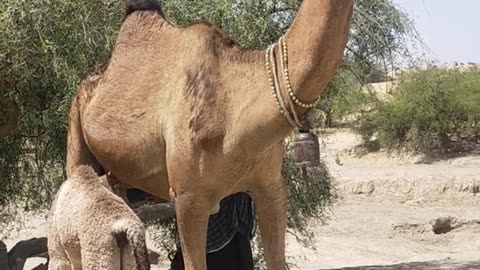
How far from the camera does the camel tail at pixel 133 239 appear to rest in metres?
2.35

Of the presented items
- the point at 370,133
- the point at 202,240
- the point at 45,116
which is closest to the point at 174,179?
the point at 202,240

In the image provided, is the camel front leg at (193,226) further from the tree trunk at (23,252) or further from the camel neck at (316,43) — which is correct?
the tree trunk at (23,252)

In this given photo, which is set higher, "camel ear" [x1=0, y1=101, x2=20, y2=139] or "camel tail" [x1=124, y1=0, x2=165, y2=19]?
"camel tail" [x1=124, y1=0, x2=165, y2=19]

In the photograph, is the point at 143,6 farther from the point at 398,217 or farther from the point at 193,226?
the point at 398,217

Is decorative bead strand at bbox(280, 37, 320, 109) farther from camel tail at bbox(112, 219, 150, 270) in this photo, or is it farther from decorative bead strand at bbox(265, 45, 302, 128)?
camel tail at bbox(112, 219, 150, 270)

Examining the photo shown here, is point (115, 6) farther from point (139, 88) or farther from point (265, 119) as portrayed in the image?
point (265, 119)

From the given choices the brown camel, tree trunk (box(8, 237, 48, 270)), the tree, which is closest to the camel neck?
the brown camel

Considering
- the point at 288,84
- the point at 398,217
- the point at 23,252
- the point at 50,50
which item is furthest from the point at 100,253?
the point at 398,217

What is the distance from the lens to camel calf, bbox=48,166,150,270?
2375mm

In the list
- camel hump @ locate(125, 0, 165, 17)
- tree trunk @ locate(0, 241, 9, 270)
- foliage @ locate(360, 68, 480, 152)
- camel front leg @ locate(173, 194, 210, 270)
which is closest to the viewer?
camel front leg @ locate(173, 194, 210, 270)

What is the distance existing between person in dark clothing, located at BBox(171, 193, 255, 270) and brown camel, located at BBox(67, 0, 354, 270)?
0.52m

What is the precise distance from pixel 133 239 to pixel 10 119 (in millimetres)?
2964

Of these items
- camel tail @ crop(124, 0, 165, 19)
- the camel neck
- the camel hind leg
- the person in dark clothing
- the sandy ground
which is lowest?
the sandy ground

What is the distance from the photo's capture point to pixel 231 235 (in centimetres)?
409
